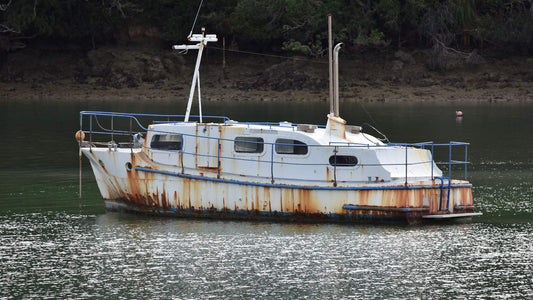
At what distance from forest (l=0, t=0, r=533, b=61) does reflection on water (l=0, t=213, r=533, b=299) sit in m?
39.9

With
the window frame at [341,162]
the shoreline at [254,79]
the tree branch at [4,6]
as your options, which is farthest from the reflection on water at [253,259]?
the tree branch at [4,6]

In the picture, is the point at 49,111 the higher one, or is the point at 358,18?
the point at 358,18

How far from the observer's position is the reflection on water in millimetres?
20359

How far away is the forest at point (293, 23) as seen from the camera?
6506 centimetres

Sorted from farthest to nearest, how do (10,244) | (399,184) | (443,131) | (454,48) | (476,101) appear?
(454,48), (476,101), (443,131), (399,184), (10,244)

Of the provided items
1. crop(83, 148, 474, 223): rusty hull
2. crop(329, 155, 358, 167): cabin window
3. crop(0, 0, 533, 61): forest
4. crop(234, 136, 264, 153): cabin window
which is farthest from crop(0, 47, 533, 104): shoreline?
crop(329, 155, 358, 167): cabin window

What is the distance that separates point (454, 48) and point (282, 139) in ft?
144

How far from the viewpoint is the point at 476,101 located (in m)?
61.9

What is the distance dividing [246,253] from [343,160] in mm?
4572

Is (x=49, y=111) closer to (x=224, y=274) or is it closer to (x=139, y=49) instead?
(x=139, y=49)

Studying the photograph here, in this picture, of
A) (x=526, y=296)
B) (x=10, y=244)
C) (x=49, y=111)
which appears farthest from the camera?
(x=49, y=111)

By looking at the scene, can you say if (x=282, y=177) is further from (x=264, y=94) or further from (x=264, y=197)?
(x=264, y=94)

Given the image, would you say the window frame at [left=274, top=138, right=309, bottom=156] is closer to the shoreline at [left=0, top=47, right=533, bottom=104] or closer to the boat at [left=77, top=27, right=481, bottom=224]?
the boat at [left=77, top=27, right=481, bottom=224]

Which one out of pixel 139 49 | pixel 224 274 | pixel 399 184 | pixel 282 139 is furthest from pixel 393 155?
pixel 139 49
